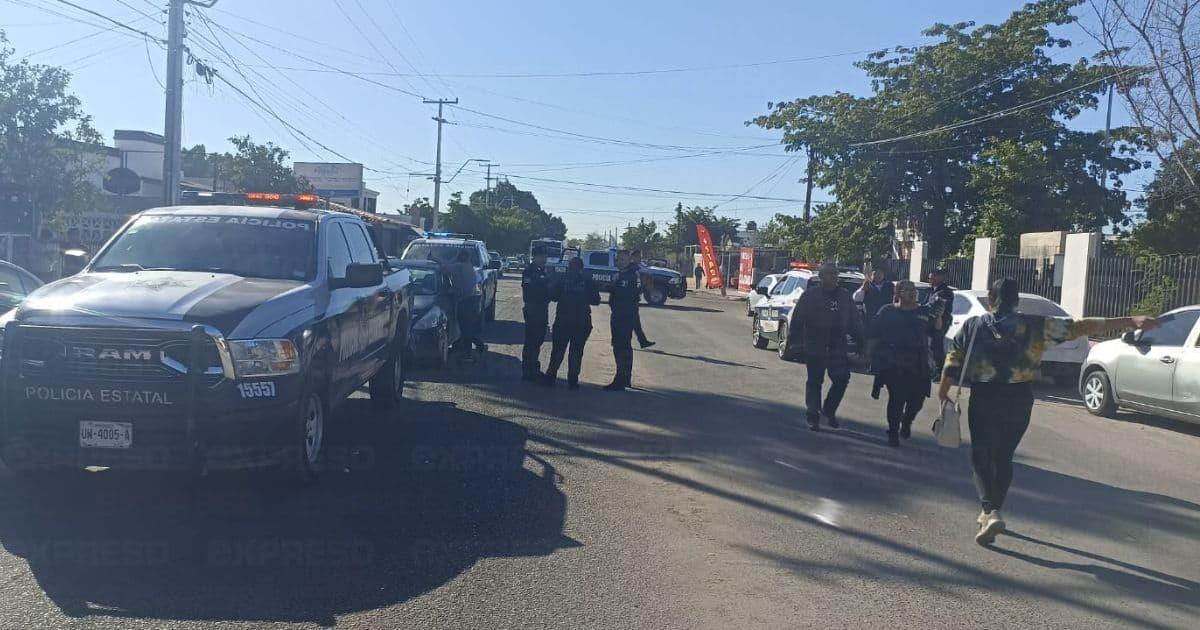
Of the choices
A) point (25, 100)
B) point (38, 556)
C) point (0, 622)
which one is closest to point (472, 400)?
point (38, 556)

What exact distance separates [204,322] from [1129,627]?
5418 millimetres

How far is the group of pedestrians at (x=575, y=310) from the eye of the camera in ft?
40.7

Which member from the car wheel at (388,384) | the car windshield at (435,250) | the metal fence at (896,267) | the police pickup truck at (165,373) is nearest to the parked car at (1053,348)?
the car wheel at (388,384)

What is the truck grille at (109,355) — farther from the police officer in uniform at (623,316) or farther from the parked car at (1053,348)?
the parked car at (1053,348)

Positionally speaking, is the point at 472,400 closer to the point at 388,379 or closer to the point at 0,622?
the point at 388,379

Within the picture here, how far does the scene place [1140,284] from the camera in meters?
21.1

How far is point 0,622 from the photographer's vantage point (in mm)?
4500

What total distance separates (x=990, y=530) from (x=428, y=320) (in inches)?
349

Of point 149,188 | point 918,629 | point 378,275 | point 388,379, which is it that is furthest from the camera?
point 149,188

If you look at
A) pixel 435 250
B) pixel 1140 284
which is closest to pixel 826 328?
pixel 435 250

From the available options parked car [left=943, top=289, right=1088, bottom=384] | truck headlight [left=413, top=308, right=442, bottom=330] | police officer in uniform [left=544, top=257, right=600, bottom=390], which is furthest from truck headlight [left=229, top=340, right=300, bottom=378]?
parked car [left=943, top=289, right=1088, bottom=384]

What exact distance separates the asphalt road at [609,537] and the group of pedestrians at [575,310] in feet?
8.74

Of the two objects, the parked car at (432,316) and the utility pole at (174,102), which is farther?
the utility pole at (174,102)

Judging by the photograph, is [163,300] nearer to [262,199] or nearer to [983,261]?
[262,199]
